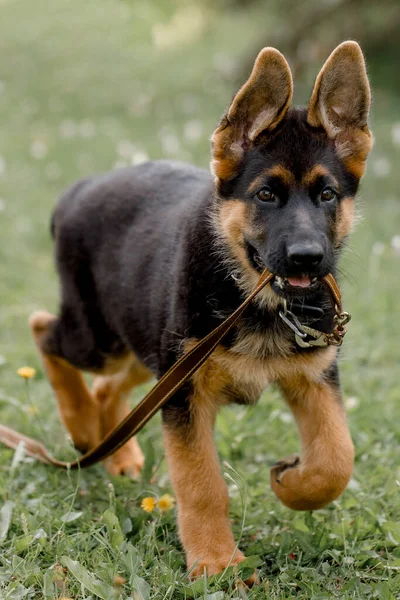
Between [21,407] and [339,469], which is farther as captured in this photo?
[21,407]

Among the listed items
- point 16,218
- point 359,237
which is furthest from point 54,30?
point 359,237

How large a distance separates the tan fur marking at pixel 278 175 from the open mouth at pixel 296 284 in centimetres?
39

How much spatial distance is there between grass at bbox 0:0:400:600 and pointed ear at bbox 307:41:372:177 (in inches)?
25.9

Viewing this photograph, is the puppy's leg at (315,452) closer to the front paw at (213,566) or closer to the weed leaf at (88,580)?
the front paw at (213,566)

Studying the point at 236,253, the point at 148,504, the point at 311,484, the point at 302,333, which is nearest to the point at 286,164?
the point at 236,253

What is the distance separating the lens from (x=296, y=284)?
3.50 meters

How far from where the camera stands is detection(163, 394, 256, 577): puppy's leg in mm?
3656

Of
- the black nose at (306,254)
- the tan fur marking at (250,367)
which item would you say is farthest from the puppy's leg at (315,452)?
the black nose at (306,254)

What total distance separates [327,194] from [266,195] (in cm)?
26

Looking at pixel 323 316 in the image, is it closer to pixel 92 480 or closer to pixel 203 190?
pixel 203 190

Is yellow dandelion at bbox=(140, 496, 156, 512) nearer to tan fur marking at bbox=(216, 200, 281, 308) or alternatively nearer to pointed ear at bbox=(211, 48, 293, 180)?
tan fur marking at bbox=(216, 200, 281, 308)

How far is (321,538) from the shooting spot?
3.89m

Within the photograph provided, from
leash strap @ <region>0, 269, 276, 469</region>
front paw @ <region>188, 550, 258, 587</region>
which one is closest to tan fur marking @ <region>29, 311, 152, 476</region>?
leash strap @ <region>0, 269, 276, 469</region>

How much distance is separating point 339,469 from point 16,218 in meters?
6.77
